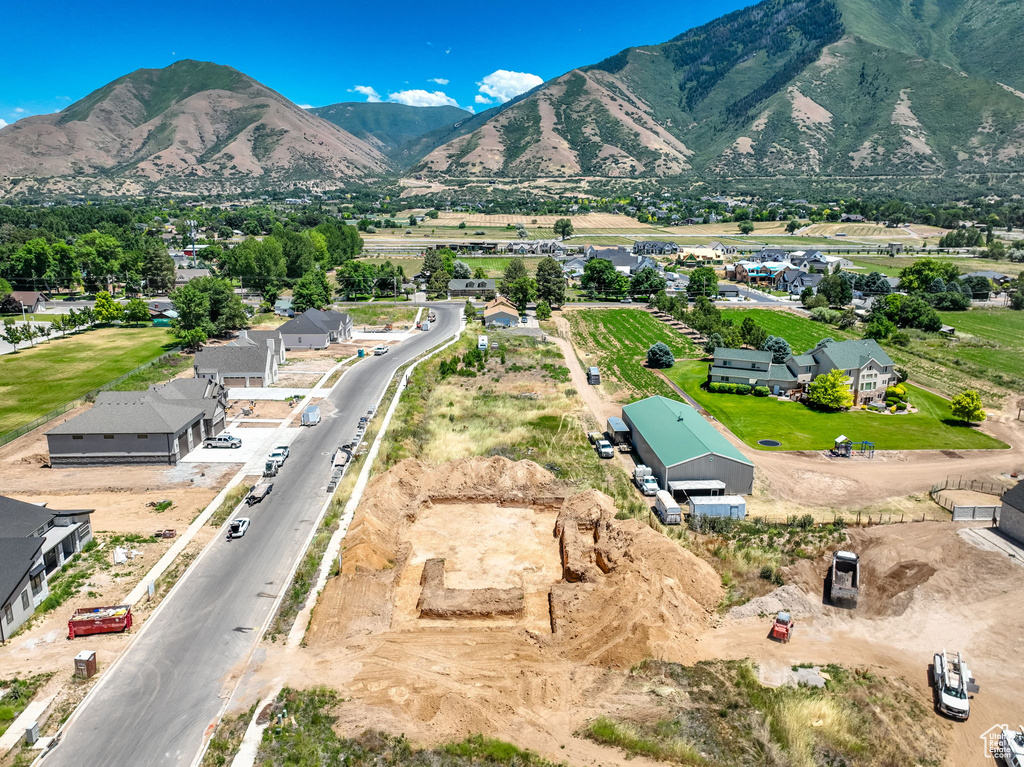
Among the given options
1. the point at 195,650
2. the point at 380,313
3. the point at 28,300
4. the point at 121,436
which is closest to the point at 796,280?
the point at 380,313

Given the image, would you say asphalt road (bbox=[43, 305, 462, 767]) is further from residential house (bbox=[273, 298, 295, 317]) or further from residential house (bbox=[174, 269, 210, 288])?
residential house (bbox=[174, 269, 210, 288])

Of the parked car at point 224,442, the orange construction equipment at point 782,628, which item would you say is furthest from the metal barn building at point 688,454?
the parked car at point 224,442

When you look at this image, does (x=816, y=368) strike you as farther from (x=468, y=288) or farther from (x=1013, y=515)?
(x=468, y=288)

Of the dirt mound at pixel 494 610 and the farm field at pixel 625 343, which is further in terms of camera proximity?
the farm field at pixel 625 343

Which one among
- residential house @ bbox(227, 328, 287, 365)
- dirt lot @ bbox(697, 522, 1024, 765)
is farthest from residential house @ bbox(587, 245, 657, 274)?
dirt lot @ bbox(697, 522, 1024, 765)

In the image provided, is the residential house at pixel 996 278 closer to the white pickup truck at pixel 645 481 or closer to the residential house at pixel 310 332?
the white pickup truck at pixel 645 481

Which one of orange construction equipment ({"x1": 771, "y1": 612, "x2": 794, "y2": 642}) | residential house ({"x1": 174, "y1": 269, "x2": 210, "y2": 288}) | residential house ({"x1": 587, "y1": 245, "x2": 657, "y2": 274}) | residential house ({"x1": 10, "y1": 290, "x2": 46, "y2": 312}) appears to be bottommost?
orange construction equipment ({"x1": 771, "y1": 612, "x2": 794, "y2": 642})
